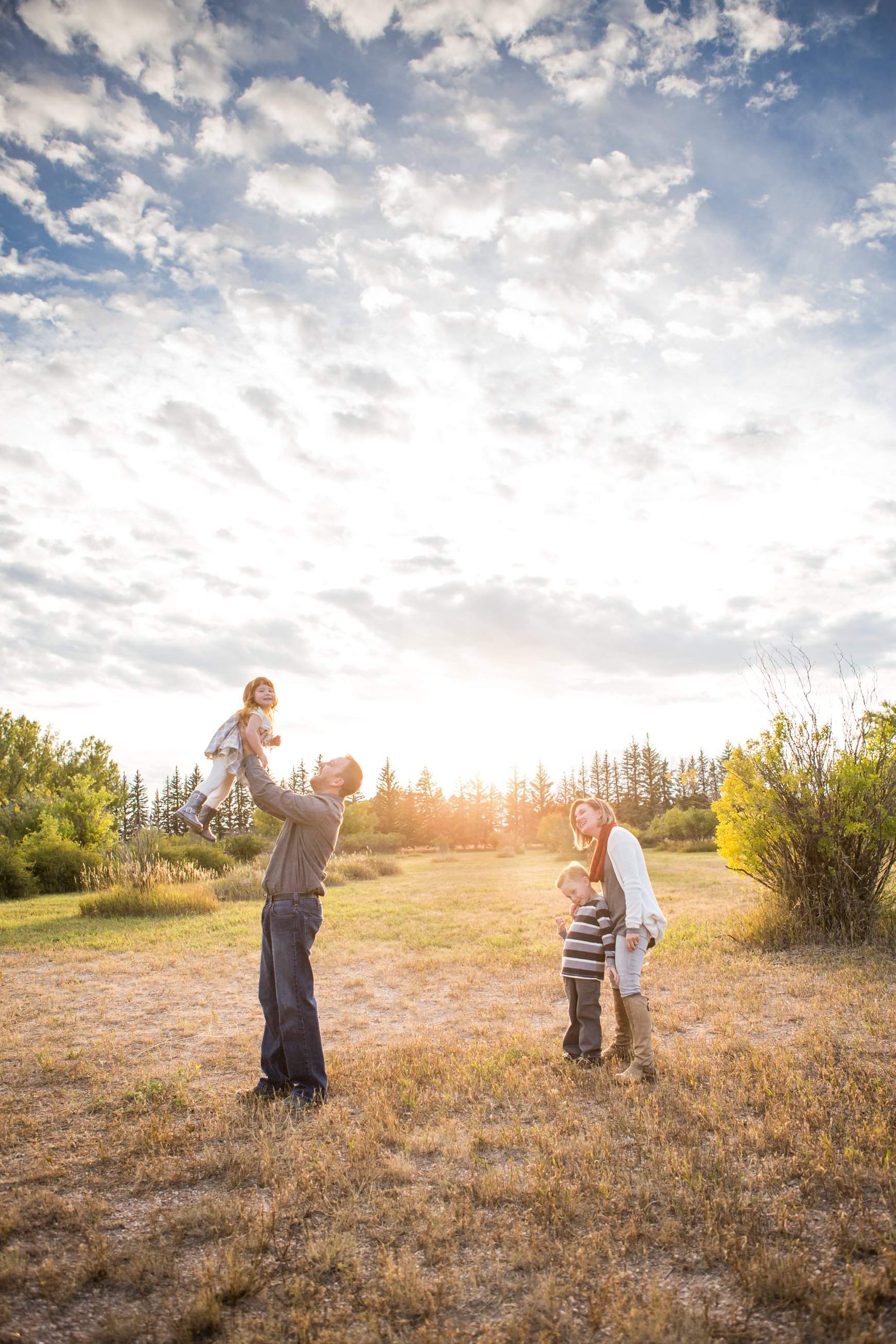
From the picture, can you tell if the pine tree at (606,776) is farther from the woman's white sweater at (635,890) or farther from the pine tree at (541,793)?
the woman's white sweater at (635,890)

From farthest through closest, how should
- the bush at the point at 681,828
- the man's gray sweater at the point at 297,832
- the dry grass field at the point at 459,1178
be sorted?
the bush at the point at 681,828, the man's gray sweater at the point at 297,832, the dry grass field at the point at 459,1178

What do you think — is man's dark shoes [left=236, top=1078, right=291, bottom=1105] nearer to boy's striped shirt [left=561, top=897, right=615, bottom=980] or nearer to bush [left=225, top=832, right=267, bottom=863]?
boy's striped shirt [left=561, top=897, right=615, bottom=980]

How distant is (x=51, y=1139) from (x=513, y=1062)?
3264 millimetres

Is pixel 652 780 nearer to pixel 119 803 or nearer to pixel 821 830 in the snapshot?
pixel 119 803

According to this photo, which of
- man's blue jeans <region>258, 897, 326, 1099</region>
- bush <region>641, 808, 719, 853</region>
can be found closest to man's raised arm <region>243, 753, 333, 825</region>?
man's blue jeans <region>258, 897, 326, 1099</region>

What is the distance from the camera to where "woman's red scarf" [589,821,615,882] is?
5.48 m

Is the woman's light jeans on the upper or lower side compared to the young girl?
lower

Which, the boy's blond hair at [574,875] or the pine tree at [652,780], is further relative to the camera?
the pine tree at [652,780]

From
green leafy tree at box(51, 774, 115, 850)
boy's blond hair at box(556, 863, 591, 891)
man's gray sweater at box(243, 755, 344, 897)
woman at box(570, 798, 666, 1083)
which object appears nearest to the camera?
man's gray sweater at box(243, 755, 344, 897)

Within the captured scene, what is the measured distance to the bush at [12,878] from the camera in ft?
A: 67.0

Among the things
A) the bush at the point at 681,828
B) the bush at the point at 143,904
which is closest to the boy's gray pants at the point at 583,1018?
the bush at the point at 143,904

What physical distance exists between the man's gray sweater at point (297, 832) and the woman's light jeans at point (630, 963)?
2.29 meters

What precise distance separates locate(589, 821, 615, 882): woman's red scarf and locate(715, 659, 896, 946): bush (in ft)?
18.0

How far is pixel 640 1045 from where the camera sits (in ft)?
16.5
